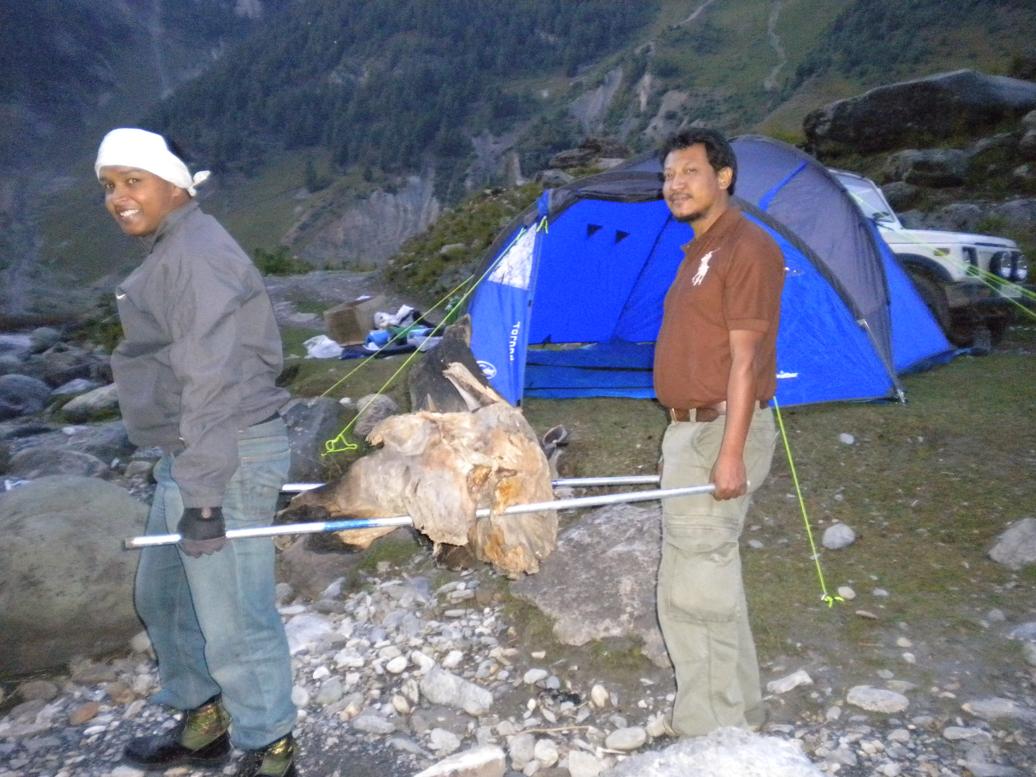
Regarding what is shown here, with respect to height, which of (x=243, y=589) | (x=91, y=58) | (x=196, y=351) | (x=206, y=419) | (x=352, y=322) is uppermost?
(x=91, y=58)

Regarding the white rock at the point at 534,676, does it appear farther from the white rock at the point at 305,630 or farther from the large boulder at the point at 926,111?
the large boulder at the point at 926,111

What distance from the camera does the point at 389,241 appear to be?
73.0 m

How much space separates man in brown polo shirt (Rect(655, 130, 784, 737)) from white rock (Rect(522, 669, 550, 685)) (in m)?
0.79

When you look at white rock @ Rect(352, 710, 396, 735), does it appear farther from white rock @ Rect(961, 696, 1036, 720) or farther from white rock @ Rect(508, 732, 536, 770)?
white rock @ Rect(961, 696, 1036, 720)

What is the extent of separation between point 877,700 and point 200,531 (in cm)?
245

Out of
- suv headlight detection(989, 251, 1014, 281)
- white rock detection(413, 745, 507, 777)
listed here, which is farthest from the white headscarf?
suv headlight detection(989, 251, 1014, 281)

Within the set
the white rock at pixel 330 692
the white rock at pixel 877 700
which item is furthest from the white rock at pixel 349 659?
the white rock at pixel 877 700

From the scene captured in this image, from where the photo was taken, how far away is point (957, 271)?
9.16 meters

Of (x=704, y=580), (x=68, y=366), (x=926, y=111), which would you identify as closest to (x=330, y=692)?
(x=704, y=580)

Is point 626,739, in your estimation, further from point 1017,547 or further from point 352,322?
point 352,322

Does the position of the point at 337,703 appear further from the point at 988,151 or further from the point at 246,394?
the point at 988,151

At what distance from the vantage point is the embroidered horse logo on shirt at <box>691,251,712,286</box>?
9.25 feet

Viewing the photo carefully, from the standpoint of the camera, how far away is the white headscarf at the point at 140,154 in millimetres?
2670

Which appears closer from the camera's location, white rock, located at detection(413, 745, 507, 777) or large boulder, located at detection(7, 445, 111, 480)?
white rock, located at detection(413, 745, 507, 777)
